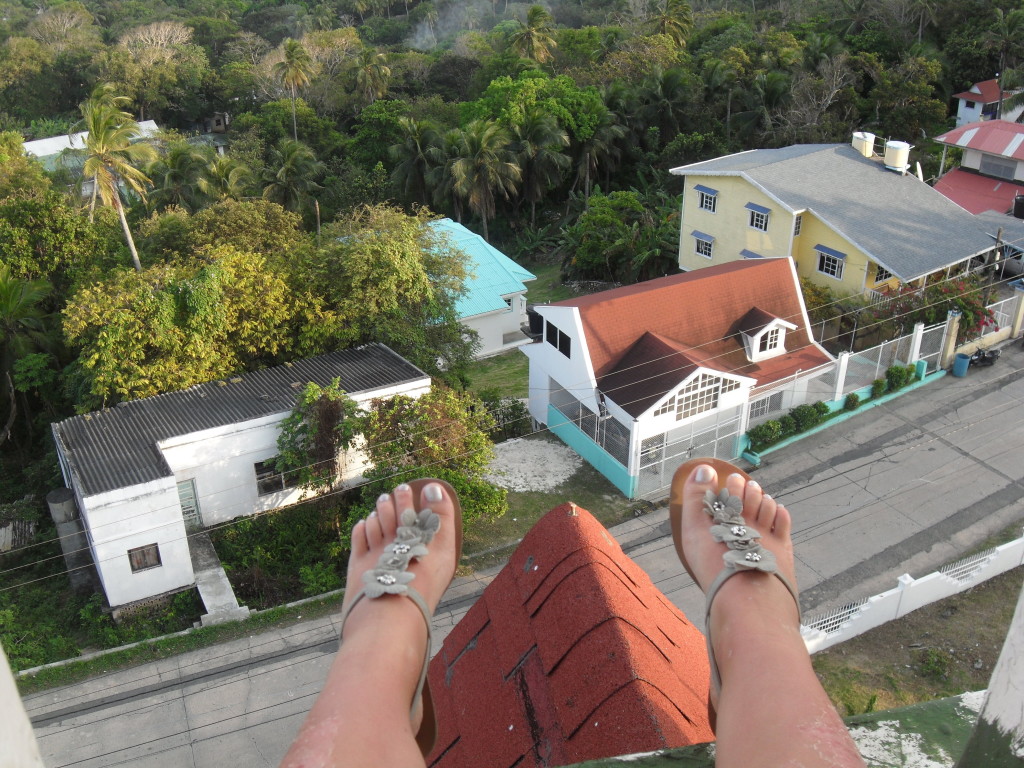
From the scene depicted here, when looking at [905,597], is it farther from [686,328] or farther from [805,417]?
[686,328]

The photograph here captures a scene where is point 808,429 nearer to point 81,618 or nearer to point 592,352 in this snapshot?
point 592,352

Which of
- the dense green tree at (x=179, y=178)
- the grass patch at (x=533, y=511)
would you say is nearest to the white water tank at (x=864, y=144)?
the grass patch at (x=533, y=511)

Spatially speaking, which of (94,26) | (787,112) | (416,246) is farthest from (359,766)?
A: (94,26)

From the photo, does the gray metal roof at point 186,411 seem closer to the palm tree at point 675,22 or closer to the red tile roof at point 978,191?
the red tile roof at point 978,191

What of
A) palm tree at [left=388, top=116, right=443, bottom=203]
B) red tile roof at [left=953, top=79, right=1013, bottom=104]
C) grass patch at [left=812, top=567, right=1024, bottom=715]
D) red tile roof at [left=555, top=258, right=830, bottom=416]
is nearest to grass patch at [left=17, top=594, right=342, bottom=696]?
red tile roof at [left=555, top=258, right=830, bottom=416]

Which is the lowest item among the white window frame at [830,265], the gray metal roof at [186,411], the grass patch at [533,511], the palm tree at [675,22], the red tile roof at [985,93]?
the grass patch at [533,511]

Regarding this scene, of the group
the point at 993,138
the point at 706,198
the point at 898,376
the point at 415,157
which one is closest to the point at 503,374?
the point at 706,198
